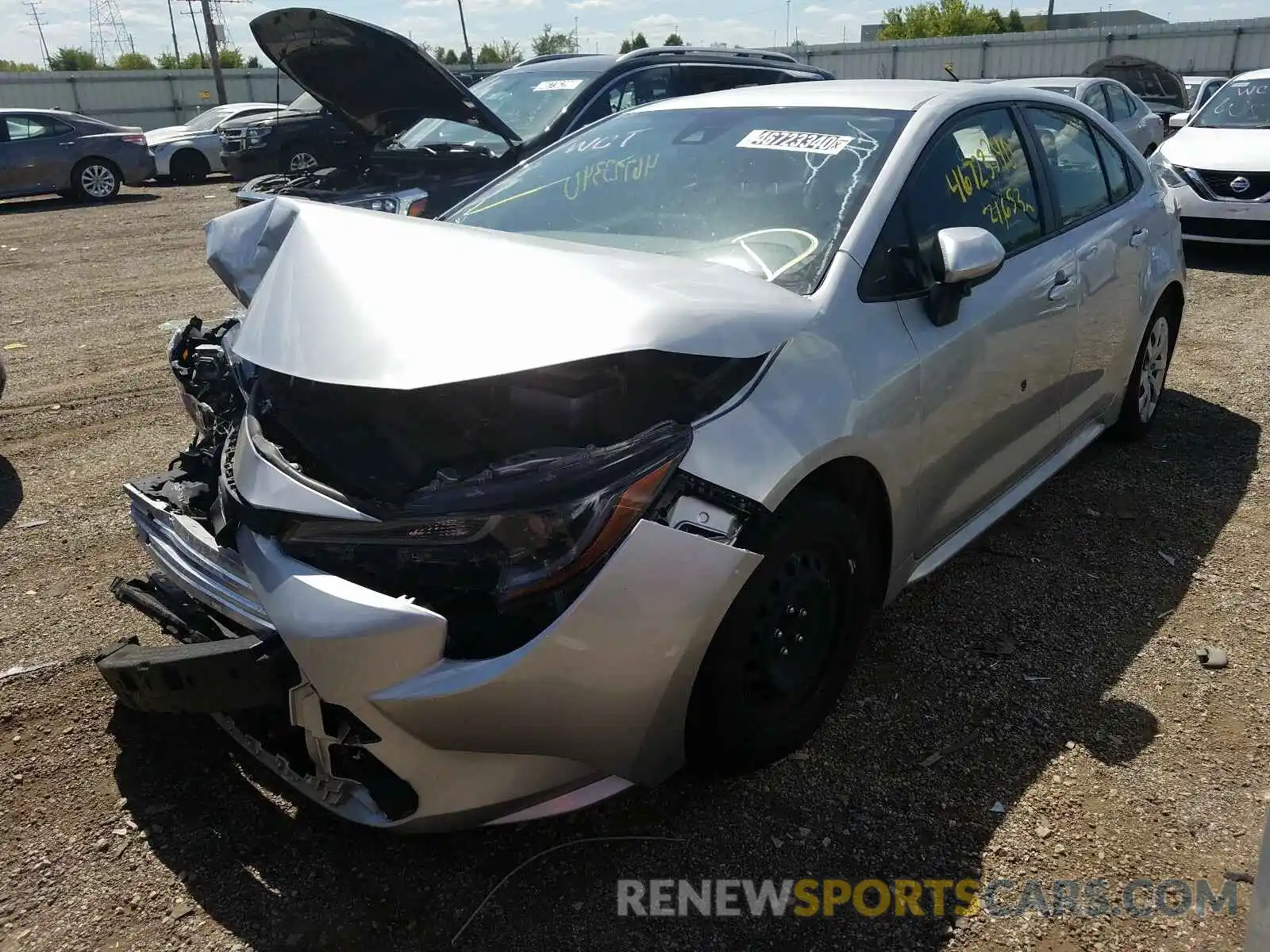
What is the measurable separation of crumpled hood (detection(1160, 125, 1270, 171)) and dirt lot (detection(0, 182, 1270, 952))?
5789 mm

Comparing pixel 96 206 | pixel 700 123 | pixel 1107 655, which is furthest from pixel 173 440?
pixel 96 206

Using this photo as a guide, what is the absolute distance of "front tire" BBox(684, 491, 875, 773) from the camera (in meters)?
2.28

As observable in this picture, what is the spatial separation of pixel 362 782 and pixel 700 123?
2444 millimetres

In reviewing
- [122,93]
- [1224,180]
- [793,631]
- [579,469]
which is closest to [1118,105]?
[1224,180]

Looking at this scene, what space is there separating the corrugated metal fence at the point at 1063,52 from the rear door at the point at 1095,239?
2976 centimetres

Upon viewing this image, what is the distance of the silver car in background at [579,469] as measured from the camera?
2.02 meters

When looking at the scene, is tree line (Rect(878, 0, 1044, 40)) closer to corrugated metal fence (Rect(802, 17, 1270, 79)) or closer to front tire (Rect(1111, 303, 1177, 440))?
corrugated metal fence (Rect(802, 17, 1270, 79))

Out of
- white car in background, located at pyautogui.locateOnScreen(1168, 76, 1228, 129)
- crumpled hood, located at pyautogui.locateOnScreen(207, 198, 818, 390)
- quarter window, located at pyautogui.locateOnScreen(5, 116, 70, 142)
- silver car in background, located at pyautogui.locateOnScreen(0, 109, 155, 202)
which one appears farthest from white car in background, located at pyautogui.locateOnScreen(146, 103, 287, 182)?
crumpled hood, located at pyautogui.locateOnScreen(207, 198, 818, 390)

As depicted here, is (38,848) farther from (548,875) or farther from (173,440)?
(173,440)

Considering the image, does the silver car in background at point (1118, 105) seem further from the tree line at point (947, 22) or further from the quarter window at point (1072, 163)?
the tree line at point (947, 22)

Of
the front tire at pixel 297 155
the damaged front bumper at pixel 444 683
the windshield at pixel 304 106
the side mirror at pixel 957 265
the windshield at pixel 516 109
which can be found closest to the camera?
the damaged front bumper at pixel 444 683

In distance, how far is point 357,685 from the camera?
1.97 meters

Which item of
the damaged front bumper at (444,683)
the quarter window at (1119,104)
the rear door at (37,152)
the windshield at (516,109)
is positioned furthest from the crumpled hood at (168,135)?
the damaged front bumper at (444,683)

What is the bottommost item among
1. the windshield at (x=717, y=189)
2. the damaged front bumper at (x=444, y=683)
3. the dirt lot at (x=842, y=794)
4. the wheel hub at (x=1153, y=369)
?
the dirt lot at (x=842, y=794)
